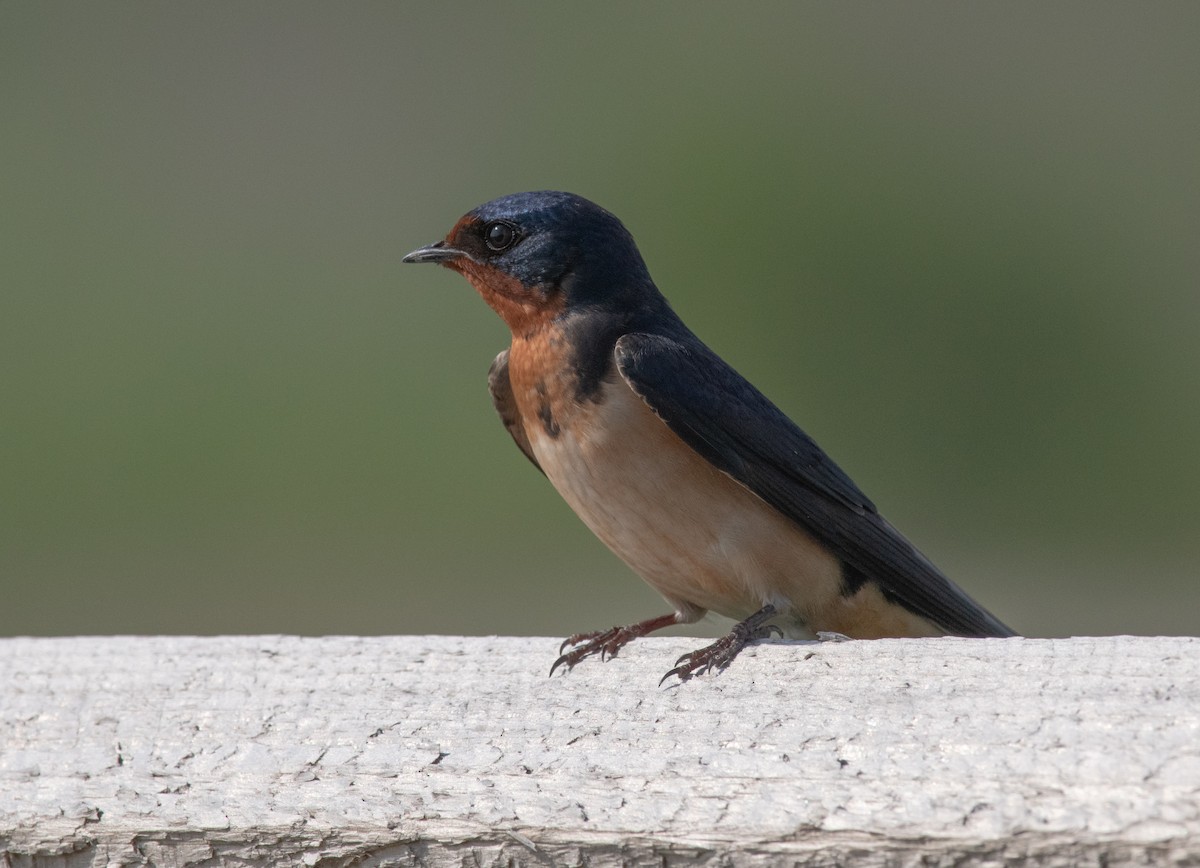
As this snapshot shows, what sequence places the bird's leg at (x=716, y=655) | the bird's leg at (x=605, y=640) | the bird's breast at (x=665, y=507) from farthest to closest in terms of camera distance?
the bird's breast at (x=665, y=507)
the bird's leg at (x=605, y=640)
the bird's leg at (x=716, y=655)

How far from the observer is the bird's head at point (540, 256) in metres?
3.19

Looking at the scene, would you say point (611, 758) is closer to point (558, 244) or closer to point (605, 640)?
point (605, 640)

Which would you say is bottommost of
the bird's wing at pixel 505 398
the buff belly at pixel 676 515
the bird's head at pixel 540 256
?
the buff belly at pixel 676 515

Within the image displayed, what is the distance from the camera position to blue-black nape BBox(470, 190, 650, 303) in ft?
10.5

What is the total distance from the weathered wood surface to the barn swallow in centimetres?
64

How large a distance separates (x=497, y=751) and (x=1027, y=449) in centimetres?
481

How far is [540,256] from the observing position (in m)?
3.19

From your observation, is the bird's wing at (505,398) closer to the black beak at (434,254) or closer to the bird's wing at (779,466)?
the black beak at (434,254)

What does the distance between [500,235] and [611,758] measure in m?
1.48

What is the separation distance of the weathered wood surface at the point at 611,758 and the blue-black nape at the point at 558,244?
1.04 m

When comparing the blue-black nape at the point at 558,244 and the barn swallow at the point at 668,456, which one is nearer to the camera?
A: the barn swallow at the point at 668,456

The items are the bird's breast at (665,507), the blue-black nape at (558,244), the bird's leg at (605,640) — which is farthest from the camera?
the blue-black nape at (558,244)

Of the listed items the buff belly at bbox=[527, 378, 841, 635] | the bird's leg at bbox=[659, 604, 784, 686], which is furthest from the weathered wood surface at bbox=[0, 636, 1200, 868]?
the buff belly at bbox=[527, 378, 841, 635]

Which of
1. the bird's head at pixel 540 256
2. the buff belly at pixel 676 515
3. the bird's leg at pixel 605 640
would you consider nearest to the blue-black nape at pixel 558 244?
the bird's head at pixel 540 256
